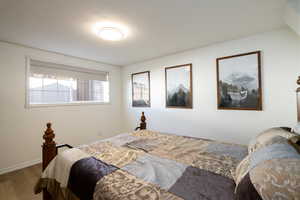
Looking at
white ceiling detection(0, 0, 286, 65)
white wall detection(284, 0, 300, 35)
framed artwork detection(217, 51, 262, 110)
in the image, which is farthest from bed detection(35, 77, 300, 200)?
white ceiling detection(0, 0, 286, 65)

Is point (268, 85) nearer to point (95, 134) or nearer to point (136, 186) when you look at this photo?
point (136, 186)

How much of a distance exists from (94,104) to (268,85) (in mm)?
3743

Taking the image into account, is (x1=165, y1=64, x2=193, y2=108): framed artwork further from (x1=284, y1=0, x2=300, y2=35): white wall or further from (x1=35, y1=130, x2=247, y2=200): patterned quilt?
(x1=284, y1=0, x2=300, y2=35): white wall

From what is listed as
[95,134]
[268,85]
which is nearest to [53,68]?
[95,134]

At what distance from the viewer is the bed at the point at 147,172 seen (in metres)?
0.89

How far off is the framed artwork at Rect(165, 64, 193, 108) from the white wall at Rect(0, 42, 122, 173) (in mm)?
2135

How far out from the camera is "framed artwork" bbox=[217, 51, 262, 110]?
2.32m

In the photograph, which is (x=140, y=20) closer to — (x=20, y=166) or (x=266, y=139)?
(x=266, y=139)

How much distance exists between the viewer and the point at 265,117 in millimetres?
2270

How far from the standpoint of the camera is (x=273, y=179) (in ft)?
2.08

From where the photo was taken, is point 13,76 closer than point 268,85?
No

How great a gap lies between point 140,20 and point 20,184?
3004 mm

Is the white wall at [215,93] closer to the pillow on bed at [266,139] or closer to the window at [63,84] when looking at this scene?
the pillow on bed at [266,139]

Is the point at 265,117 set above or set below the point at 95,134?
above
